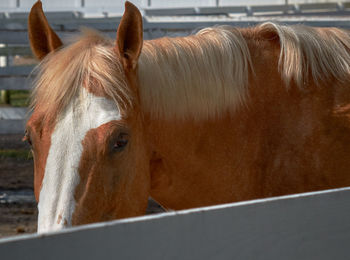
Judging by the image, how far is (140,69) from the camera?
2.39m

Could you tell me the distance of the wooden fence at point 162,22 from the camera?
6297 mm

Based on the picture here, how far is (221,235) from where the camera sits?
1287 millimetres

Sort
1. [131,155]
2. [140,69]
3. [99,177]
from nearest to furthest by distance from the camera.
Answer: [99,177], [131,155], [140,69]

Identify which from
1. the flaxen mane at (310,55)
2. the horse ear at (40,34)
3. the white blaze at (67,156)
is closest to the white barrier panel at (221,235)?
the white blaze at (67,156)

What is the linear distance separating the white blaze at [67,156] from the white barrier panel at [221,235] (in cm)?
81

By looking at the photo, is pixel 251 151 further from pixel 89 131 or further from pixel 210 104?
pixel 89 131

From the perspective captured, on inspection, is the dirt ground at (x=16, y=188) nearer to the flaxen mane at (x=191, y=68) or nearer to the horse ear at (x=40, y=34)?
the horse ear at (x=40, y=34)

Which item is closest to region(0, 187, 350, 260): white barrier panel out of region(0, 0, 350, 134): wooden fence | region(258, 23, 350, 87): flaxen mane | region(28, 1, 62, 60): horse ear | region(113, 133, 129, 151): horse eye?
region(113, 133, 129, 151): horse eye

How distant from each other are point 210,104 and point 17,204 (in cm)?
392

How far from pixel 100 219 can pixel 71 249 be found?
3.51ft

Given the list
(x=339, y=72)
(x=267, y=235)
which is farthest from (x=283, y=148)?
(x=267, y=235)

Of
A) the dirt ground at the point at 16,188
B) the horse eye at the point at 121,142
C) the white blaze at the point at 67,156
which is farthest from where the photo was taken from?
the dirt ground at the point at 16,188

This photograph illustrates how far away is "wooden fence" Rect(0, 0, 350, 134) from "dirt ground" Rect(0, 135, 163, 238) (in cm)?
62

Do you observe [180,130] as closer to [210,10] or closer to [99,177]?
[99,177]
